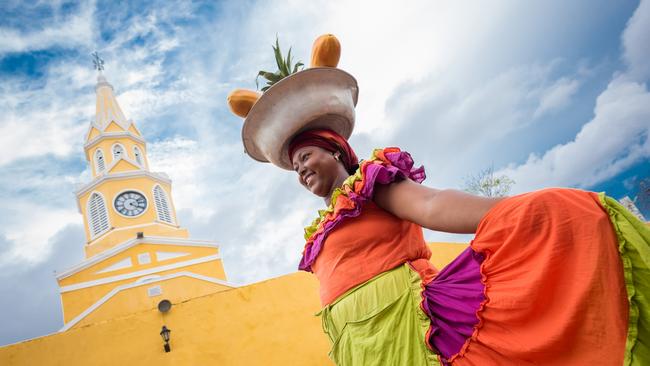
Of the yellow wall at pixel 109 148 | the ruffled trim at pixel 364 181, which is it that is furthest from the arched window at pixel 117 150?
the ruffled trim at pixel 364 181

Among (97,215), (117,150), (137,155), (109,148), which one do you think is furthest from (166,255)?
(109,148)

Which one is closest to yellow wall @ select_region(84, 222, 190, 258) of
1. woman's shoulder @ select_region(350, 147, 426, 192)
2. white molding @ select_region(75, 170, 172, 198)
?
white molding @ select_region(75, 170, 172, 198)

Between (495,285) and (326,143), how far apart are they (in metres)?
1.11

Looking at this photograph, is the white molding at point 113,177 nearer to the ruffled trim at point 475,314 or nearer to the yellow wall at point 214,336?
the yellow wall at point 214,336

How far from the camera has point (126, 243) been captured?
15.9 meters

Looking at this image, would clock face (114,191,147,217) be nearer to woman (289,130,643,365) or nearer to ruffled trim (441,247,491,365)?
woman (289,130,643,365)

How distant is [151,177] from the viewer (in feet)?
64.8

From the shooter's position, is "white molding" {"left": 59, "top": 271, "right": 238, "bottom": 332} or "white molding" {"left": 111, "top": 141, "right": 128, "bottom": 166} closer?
"white molding" {"left": 59, "top": 271, "right": 238, "bottom": 332}

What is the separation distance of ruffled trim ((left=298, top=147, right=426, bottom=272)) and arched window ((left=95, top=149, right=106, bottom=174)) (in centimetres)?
2220

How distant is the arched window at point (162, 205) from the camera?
19.5 m

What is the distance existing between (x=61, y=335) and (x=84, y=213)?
56.6 ft

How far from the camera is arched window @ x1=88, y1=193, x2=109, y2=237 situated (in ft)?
58.7

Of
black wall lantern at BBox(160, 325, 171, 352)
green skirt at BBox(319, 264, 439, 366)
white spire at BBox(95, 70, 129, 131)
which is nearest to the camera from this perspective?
green skirt at BBox(319, 264, 439, 366)

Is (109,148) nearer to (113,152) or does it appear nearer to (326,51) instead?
(113,152)
